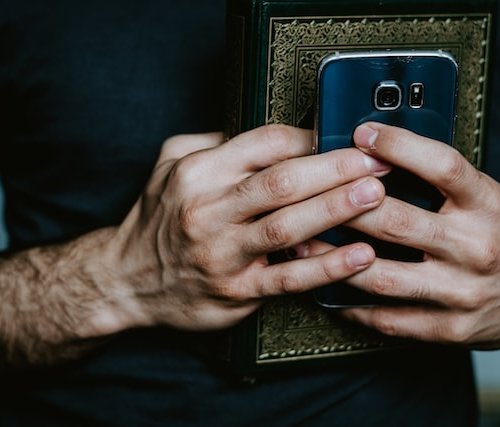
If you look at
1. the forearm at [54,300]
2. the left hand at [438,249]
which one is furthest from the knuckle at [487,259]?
the forearm at [54,300]

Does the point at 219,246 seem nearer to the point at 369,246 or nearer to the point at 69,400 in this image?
the point at 369,246

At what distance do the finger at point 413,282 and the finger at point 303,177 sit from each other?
0.08m

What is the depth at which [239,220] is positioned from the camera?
0.72 metres

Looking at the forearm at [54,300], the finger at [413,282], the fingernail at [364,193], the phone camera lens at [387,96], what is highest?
the phone camera lens at [387,96]

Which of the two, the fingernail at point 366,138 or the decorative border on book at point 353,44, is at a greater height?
the decorative border on book at point 353,44

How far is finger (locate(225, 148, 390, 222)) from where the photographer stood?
2.23 ft

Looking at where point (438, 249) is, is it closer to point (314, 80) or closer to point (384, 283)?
point (384, 283)

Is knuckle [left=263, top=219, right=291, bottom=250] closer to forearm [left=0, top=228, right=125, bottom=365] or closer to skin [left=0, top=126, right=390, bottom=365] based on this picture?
skin [left=0, top=126, right=390, bottom=365]

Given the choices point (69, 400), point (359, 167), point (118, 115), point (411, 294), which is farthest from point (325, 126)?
point (69, 400)

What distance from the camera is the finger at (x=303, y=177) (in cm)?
68

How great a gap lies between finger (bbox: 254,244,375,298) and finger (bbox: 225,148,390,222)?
0.05 meters

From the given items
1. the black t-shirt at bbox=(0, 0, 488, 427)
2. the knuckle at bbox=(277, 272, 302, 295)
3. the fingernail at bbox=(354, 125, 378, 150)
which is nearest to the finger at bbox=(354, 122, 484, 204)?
the fingernail at bbox=(354, 125, 378, 150)

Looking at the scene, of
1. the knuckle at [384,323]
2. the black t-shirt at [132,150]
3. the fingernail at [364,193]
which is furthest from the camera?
the black t-shirt at [132,150]

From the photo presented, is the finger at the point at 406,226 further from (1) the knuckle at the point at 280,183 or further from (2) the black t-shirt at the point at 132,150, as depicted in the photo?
(2) the black t-shirt at the point at 132,150
